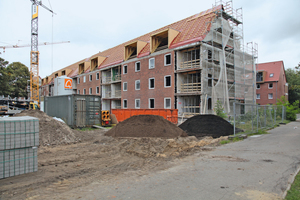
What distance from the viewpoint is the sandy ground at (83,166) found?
4453mm

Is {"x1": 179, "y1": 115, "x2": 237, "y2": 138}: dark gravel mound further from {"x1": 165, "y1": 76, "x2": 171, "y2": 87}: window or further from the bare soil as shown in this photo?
{"x1": 165, "y1": 76, "x2": 171, "y2": 87}: window

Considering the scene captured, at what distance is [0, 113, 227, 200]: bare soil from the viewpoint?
447 centimetres

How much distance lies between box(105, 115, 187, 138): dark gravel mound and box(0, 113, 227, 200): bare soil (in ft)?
5.13

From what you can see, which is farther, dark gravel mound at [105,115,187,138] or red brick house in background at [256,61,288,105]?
red brick house in background at [256,61,288,105]

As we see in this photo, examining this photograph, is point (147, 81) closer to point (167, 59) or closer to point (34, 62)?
point (167, 59)

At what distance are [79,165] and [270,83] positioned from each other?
46.3 metres

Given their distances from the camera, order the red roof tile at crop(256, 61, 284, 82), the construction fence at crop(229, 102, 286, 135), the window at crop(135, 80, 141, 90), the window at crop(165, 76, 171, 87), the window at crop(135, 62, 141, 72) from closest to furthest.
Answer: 1. the construction fence at crop(229, 102, 286, 135)
2. the window at crop(165, 76, 171, 87)
3. the window at crop(135, 80, 141, 90)
4. the window at crop(135, 62, 141, 72)
5. the red roof tile at crop(256, 61, 284, 82)

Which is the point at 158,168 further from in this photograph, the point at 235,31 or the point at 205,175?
the point at 235,31

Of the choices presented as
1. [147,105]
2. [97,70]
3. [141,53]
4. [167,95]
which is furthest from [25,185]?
[97,70]

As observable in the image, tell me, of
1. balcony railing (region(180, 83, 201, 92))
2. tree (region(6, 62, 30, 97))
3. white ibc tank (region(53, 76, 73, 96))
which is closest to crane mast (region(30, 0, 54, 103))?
tree (region(6, 62, 30, 97))

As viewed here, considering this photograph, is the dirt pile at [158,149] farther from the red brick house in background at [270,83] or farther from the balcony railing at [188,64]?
the red brick house in background at [270,83]

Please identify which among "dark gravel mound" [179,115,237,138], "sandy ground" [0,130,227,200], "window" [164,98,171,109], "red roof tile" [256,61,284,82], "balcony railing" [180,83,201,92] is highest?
"red roof tile" [256,61,284,82]

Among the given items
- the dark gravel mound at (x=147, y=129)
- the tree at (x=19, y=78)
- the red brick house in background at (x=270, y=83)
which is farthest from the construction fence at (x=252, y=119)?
the tree at (x=19, y=78)

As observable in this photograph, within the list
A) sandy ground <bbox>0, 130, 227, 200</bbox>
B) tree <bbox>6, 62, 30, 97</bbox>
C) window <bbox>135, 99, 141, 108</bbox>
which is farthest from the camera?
tree <bbox>6, 62, 30, 97</bbox>
